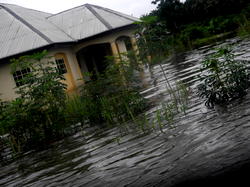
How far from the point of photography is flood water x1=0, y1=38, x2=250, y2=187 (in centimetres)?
292

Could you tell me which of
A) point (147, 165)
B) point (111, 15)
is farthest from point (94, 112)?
point (111, 15)

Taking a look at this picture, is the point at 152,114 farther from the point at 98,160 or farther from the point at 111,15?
the point at 111,15

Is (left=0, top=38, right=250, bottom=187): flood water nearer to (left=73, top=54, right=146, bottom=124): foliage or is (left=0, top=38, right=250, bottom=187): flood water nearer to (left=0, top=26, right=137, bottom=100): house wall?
(left=73, top=54, right=146, bottom=124): foliage

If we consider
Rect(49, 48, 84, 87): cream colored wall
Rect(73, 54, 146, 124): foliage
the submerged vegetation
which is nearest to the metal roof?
Rect(49, 48, 84, 87): cream colored wall

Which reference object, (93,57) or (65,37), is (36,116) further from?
(93,57)

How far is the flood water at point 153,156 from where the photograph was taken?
9.57ft

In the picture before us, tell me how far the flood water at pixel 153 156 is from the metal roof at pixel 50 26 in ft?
40.0

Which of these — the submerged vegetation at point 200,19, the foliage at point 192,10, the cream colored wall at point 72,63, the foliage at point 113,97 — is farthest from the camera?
the foliage at point 192,10

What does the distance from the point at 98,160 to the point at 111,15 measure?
19.2 m

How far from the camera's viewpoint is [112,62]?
7.21 metres

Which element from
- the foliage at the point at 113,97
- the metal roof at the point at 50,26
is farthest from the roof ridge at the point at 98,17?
the foliage at the point at 113,97

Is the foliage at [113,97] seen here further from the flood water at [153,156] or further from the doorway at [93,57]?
the doorway at [93,57]

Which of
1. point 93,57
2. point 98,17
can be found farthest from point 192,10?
point 98,17

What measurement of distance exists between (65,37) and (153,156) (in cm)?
1702
